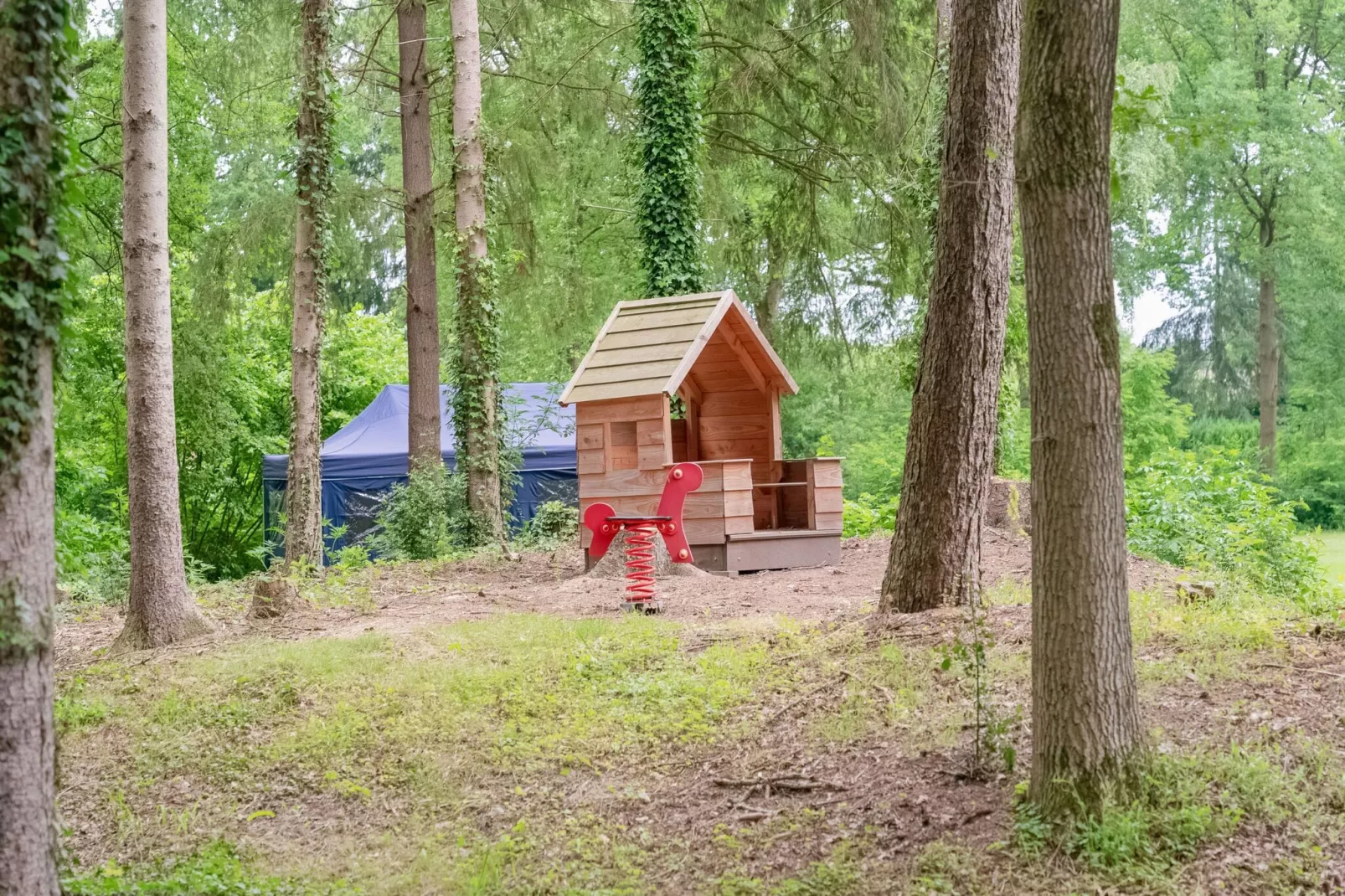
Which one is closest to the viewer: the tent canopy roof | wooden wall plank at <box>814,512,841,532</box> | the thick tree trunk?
the thick tree trunk

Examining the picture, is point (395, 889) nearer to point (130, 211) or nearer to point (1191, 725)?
point (1191, 725)

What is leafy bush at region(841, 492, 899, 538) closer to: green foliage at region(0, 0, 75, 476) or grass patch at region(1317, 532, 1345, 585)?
grass patch at region(1317, 532, 1345, 585)

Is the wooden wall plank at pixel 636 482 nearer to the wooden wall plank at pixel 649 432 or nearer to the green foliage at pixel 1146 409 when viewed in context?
the wooden wall plank at pixel 649 432

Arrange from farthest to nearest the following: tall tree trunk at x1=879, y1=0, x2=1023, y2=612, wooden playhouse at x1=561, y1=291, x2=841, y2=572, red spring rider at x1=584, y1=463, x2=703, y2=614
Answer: wooden playhouse at x1=561, y1=291, x2=841, y2=572
red spring rider at x1=584, y1=463, x2=703, y2=614
tall tree trunk at x1=879, y1=0, x2=1023, y2=612

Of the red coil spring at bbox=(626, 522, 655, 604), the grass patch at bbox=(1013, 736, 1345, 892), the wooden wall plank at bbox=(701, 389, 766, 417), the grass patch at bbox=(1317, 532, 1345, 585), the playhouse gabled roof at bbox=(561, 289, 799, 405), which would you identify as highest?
the playhouse gabled roof at bbox=(561, 289, 799, 405)

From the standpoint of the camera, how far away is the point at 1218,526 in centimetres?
1000

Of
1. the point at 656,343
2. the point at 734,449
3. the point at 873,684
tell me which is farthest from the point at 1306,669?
the point at 734,449

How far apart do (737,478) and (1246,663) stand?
5932mm

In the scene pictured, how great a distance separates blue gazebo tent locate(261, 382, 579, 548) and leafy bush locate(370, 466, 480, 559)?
149 inches

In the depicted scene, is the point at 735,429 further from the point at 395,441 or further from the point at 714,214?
the point at 395,441

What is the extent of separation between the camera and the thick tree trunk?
3.20 m

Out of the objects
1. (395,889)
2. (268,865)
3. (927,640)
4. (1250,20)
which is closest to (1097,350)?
(927,640)

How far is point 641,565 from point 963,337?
2.92 metres

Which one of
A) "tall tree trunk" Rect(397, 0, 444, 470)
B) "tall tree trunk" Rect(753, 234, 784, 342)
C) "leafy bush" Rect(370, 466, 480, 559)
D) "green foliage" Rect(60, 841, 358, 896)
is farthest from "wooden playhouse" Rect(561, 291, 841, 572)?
"tall tree trunk" Rect(753, 234, 784, 342)
